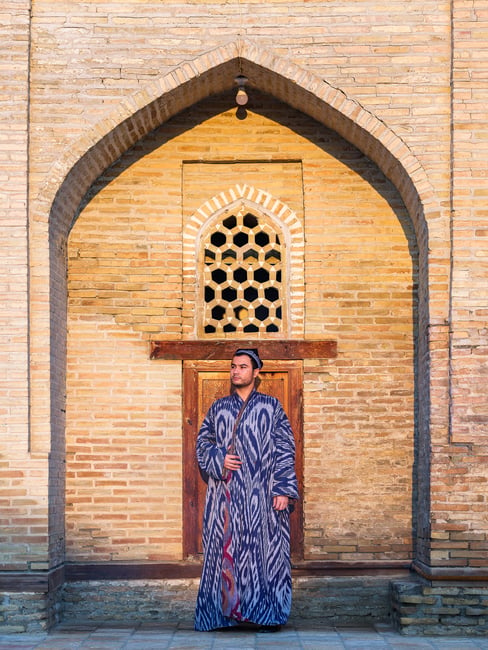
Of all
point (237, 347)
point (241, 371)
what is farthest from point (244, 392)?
point (237, 347)

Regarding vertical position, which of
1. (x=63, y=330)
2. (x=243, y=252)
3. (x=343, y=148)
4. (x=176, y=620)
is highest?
(x=343, y=148)

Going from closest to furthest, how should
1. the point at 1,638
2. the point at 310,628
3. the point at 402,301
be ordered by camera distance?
1. the point at 1,638
2. the point at 310,628
3. the point at 402,301

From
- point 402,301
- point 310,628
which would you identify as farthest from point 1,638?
point 402,301

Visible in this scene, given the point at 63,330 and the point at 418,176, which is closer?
the point at 418,176

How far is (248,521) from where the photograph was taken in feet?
22.6

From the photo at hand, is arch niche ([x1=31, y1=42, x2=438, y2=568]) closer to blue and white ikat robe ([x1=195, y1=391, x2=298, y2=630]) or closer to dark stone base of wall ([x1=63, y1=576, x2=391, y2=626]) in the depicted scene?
dark stone base of wall ([x1=63, y1=576, x2=391, y2=626])

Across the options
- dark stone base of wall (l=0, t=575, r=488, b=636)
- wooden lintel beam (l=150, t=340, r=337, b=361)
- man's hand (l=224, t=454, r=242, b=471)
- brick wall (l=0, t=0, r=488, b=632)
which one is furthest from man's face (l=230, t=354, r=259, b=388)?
dark stone base of wall (l=0, t=575, r=488, b=636)

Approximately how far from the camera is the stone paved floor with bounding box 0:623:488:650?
6.45 meters

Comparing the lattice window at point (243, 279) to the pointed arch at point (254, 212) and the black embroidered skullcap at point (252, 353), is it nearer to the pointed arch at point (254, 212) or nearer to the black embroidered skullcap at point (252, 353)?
the pointed arch at point (254, 212)

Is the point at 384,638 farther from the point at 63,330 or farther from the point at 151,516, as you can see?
the point at 63,330

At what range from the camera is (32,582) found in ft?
22.5

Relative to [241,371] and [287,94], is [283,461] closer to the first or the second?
[241,371]

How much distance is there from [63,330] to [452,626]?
3584 mm

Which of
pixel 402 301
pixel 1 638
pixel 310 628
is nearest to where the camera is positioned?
pixel 1 638
